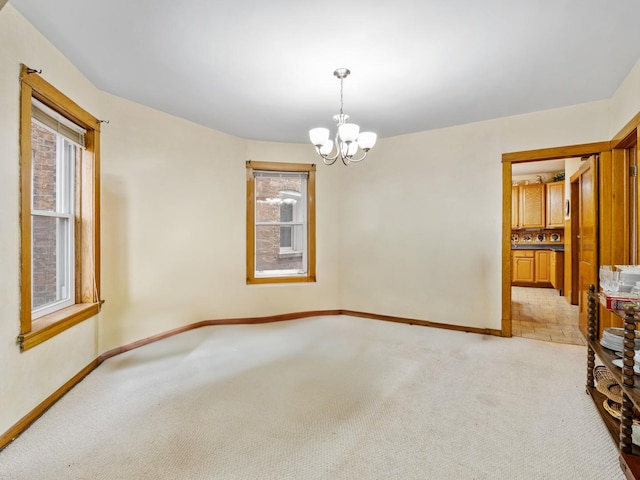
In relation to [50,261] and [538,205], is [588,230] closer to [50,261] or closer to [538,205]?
[538,205]

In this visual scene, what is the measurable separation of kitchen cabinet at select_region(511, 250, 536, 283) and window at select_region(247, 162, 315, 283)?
502 cm

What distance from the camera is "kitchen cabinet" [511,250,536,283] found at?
7047 mm

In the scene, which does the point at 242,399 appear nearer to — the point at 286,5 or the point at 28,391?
the point at 28,391

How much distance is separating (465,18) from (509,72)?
0.92 m

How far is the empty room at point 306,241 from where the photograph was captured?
1.85 meters

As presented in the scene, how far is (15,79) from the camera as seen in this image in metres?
1.94

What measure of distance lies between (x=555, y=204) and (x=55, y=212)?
8043 mm

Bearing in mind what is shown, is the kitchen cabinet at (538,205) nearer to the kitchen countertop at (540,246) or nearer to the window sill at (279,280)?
the kitchen countertop at (540,246)

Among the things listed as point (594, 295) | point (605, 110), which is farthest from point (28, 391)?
point (605, 110)

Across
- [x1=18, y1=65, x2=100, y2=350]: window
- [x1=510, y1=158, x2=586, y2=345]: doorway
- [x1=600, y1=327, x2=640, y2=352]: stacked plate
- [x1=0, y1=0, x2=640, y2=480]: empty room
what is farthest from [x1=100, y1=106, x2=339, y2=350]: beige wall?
[x1=510, y1=158, x2=586, y2=345]: doorway

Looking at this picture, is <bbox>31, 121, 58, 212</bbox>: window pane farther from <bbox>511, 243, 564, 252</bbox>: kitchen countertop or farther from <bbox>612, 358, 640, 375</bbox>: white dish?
<bbox>511, 243, 564, 252</bbox>: kitchen countertop

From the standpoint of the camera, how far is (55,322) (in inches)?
89.4

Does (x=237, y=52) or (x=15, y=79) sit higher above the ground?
A: (x=237, y=52)

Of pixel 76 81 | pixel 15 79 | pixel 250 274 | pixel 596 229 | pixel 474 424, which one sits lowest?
pixel 474 424
